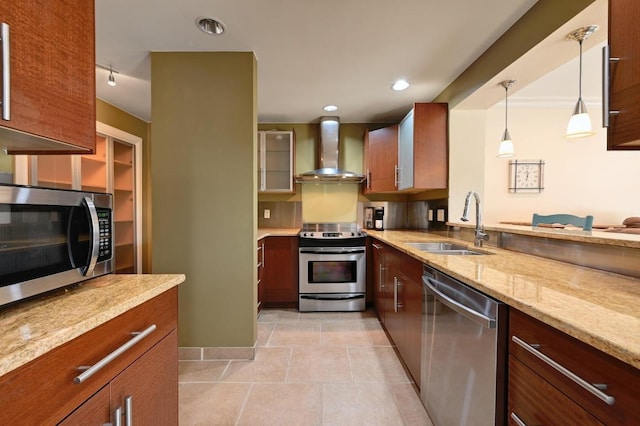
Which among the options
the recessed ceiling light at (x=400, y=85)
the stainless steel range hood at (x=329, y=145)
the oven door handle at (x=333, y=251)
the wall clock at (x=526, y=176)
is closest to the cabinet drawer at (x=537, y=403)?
the oven door handle at (x=333, y=251)

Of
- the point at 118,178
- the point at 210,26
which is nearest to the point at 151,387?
the point at 210,26

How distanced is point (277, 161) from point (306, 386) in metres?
2.58

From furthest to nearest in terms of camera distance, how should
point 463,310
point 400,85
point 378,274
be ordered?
point 378,274
point 400,85
point 463,310

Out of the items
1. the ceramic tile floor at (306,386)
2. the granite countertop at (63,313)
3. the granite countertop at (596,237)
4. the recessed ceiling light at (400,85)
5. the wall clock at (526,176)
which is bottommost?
the ceramic tile floor at (306,386)

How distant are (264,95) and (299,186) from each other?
133 centimetres

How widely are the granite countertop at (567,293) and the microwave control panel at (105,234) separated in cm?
136

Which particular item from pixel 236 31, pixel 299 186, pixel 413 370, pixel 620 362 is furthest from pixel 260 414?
pixel 299 186

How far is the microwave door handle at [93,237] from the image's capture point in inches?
34.0

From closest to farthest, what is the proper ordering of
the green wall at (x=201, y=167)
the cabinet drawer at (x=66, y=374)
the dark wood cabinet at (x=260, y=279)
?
1. the cabinet drawer at (x=66, y=374)
2. the green wall at (x=201, y=167)
3. the dark wood cabinet at (x=260, y=279)

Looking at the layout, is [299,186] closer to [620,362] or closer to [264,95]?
[264,95]

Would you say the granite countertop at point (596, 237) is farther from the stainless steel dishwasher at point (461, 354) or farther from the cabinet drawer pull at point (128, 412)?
the cabinet drawer pull at point (128, 412)

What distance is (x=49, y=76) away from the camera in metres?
0.80

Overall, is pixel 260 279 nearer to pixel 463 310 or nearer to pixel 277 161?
pixel 277 161

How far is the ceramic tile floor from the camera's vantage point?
1.52 meters
